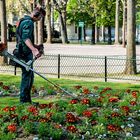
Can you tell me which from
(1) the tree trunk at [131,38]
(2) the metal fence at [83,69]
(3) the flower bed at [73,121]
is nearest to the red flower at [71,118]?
(3) the flower bed at [73,121]

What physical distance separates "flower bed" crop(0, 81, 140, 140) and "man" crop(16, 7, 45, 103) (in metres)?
0.56

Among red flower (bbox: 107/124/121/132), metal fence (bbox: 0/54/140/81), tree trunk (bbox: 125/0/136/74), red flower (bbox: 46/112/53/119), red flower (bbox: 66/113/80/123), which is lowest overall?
metal fence (bbox: 0/54/140/81)

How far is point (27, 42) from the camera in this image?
9.87 m

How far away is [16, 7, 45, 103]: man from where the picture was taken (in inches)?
390

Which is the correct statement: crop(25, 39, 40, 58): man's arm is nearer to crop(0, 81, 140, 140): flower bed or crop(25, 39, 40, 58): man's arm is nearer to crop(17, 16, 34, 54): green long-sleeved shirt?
crop(17, 16, 34, 54): green long-sleeved shirt

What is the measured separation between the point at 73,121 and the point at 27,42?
2029mm

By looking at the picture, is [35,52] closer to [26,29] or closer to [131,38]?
[26,29]

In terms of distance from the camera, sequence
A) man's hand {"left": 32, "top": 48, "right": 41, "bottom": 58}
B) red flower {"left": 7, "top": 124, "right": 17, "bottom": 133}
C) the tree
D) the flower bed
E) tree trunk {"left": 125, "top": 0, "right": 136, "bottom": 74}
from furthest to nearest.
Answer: the tree, tree trunk {"left": 125, "top": 0, "right": 136, "bottom": 74}, man's hand {"left": 32, "top": 48, "right": 41, "bottom": 58}, the flower bed, red flower {"left": 7, "top": 124, "right": 17, "bottom": 133}

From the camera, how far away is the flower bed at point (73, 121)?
26.5ft

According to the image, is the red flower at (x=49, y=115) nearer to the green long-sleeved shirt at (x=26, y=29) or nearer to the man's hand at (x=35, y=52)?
the man's hand at (x=35, y=52)

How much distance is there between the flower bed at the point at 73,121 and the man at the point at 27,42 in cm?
56

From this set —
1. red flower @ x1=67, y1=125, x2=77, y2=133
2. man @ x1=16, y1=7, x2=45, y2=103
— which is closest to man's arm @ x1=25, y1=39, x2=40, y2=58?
man @ x1=16, y1=7, x2=45, y2=103

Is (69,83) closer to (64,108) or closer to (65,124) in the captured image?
(64,108)

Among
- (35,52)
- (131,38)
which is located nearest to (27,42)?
(35,52)
